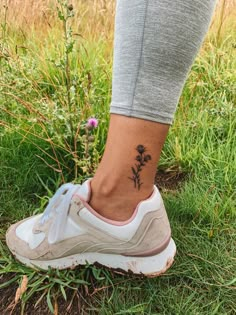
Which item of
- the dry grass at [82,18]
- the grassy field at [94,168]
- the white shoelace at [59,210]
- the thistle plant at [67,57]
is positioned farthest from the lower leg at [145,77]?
the dry grass at [82,18]

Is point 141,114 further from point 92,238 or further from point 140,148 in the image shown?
point 92,238

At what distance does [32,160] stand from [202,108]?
2.56 ft

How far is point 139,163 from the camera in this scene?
3.30ft

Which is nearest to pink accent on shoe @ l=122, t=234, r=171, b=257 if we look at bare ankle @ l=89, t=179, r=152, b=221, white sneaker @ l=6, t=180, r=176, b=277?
white sneaker @ l=6, t=180, r=176, b=277

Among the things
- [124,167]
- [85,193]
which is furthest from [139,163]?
[85,193]

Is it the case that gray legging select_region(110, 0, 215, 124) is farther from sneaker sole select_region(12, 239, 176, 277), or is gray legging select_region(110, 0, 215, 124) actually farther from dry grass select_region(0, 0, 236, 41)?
dry grass select_region(0, 0, 236, 41)

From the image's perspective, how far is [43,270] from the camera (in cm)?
119

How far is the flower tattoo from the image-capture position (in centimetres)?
98

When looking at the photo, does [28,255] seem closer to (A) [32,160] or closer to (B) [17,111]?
(A) [32,160]

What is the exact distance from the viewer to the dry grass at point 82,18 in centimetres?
268

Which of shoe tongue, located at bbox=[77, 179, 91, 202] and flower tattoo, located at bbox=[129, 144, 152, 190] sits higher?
flower tattoo, located at bbox=[129, 144, 152, 190]

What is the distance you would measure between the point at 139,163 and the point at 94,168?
0.47m

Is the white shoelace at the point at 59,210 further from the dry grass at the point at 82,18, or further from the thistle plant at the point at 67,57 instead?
the dry grass at the point at 82,18

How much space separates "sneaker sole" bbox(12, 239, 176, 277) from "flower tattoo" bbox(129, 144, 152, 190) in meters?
0.21
